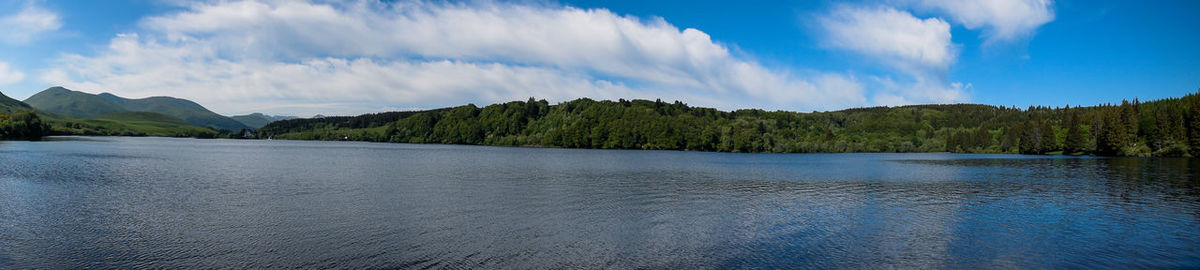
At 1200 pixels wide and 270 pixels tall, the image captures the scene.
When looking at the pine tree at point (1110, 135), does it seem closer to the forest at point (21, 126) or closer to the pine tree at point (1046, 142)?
the pine tree at point (1046, 142)

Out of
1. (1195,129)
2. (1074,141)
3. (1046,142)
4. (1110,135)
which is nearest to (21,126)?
(1110,135)

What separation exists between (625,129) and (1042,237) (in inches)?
6397

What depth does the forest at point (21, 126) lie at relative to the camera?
11756cm

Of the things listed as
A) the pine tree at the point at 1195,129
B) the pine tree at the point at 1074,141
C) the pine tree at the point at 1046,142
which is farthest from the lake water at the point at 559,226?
the pine tree at the point at 1046,142

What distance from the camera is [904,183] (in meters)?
45.8

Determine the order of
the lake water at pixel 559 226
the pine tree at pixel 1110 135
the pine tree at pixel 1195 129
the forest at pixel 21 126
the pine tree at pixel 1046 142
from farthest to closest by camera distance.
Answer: the pine tree at pixel 1046 142 < the pine tree at pixel 1110 135 < the forest at pixel 21 126 < the pine tree at pixel 1195 129 < the lake water at pixel 559 226

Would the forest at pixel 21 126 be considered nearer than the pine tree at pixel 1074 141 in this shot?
Yes

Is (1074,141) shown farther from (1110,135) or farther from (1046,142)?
(1046,142)

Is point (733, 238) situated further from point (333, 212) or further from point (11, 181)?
point (11, 181)

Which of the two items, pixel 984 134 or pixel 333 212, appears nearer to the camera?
pixel 333 212

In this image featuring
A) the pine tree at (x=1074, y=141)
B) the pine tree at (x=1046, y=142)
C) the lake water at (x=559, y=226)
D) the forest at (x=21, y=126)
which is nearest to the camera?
the lake water at (x=559, y=226)

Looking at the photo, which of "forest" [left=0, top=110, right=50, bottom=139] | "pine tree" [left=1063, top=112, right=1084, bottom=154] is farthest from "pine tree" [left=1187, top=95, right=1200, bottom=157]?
"forest" [left=0, top=110, right=50, bottom=139]

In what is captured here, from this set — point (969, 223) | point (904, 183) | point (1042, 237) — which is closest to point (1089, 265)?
point (1042, 237)

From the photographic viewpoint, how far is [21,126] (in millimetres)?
121875
